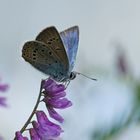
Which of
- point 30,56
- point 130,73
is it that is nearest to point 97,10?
point 130,73

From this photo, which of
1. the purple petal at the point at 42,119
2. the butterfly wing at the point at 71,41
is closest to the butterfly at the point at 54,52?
the butterfly wing at the point at 71,41

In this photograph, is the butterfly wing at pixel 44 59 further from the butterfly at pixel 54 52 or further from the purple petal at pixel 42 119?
the purple petal at pixel 42 119

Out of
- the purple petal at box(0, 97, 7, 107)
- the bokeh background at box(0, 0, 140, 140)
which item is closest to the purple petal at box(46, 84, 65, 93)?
the purple petal at box(0, 97, 7, 107)

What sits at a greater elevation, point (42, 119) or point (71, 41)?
point (71, 41)

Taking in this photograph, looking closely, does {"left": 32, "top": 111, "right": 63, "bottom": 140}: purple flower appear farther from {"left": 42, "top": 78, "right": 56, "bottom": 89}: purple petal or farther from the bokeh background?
the bokeh background

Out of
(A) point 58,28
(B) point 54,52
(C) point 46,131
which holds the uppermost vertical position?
(B) point 54,52

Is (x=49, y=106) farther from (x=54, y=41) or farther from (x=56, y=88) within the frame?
(x=54, y=41)

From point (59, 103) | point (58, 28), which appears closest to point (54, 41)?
point (59, 103)
